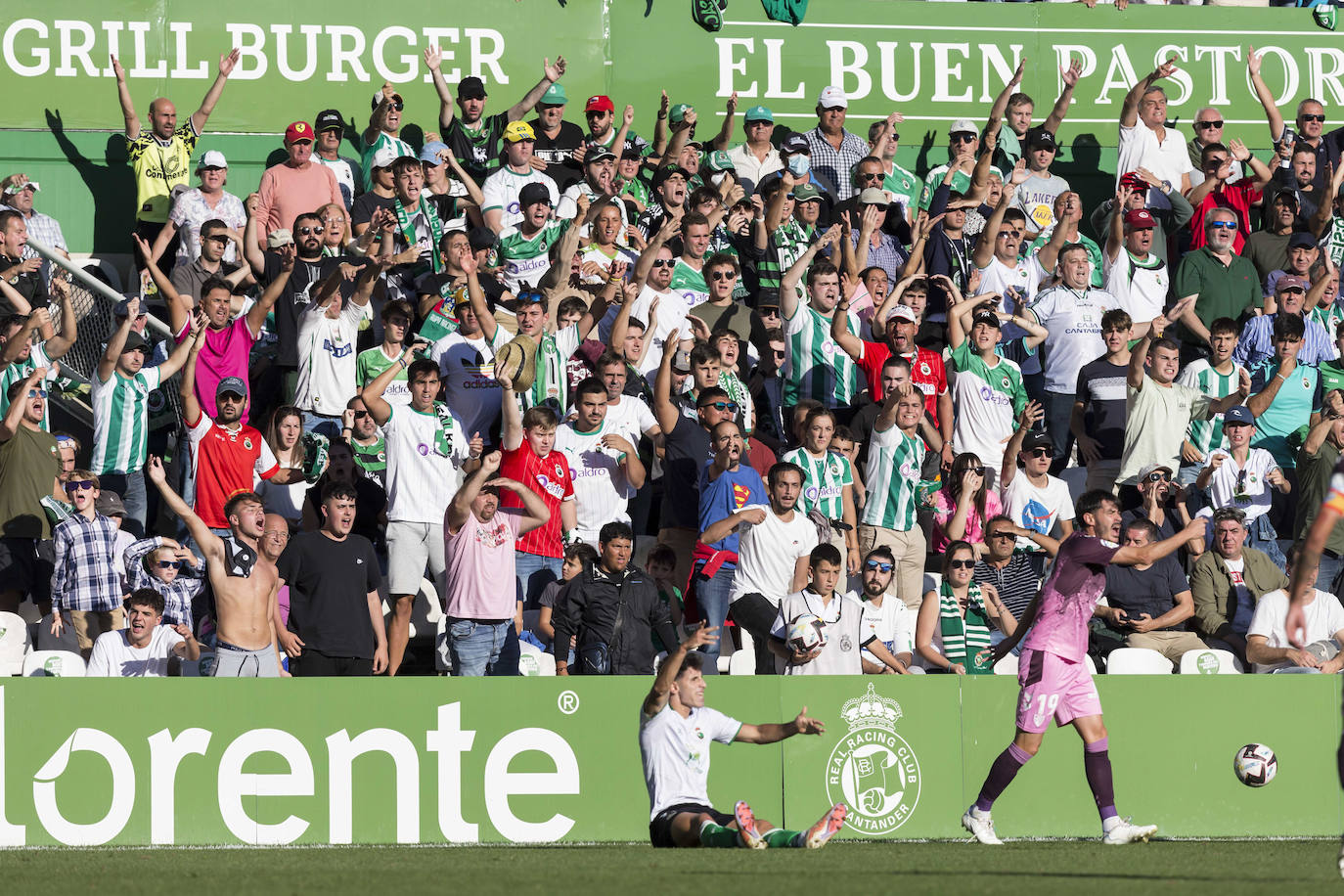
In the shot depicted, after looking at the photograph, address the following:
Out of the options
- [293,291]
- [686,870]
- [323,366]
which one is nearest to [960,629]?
[686,870]

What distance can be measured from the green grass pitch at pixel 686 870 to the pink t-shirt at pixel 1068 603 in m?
1.27

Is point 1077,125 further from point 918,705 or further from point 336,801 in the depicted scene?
point 336,801

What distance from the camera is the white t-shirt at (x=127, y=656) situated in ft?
42.5

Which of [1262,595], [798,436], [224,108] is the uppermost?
[224,108]

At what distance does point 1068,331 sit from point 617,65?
673 centimetres

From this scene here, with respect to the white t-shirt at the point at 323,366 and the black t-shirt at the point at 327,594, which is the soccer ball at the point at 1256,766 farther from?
the white t-shirt at the point at 323,366

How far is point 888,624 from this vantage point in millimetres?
14023

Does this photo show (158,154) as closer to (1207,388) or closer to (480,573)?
(480,573)

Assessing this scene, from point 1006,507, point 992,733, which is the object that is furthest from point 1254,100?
point 992,733

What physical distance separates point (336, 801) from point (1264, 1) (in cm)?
1614

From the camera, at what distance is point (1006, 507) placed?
50.3ft

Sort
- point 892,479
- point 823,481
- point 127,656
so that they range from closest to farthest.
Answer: point 127,656, point 823,481, point 892,479

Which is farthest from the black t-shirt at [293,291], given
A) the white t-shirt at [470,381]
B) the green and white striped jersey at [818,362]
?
the green and white striped jersey at [818,362]

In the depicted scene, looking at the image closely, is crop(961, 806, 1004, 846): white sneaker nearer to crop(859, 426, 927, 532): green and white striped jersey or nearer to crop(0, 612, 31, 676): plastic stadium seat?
crop(859, 426, 927, 532): green and white striped jersey
